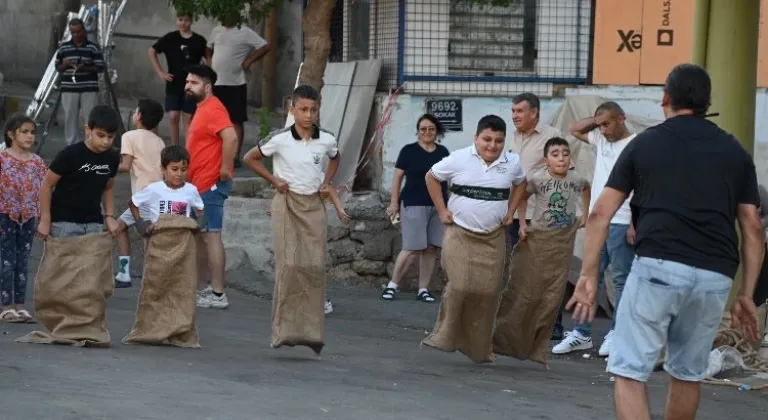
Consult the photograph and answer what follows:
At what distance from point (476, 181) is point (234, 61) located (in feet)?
21.6

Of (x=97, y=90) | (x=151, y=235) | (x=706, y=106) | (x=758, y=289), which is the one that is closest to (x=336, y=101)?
(x=97, y=90)

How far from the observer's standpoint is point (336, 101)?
1473 centimetres

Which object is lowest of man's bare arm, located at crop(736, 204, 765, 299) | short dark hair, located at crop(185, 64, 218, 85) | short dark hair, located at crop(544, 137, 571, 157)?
man's bare arm, located at crop(736, 204, 765, 299)

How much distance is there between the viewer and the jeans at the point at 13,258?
394 inches

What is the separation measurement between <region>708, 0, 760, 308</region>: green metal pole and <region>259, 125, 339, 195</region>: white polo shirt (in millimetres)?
2822

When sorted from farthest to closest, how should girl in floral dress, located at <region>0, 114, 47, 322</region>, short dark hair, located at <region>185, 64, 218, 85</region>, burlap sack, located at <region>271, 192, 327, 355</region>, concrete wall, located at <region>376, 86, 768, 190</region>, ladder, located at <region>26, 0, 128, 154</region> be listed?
ladder, located at <region>26, 0, 128, 154</region>
concrete wall, located at <region>376, 86, 768, 190</region>
short dark hair, located at <region>185, 64, 218, 85</region>
girl in floral dress, located at <region>0, 114, 47, 322</region>
burlap sack, located at <region>271, 192, 327, 355</region>

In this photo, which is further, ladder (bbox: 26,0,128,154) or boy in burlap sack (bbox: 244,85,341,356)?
ladder (bbox: 26,0,128,154)

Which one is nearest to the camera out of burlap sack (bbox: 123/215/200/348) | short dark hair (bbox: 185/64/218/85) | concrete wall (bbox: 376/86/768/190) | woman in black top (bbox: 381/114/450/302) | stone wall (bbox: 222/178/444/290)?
burlap sack (bbox: 123/215/200/348)

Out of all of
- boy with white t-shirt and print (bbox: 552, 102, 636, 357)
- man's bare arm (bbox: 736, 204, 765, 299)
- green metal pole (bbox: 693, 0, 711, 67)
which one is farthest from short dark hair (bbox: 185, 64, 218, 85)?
man's bare arm (bbox: 736, 204, 765, 299)

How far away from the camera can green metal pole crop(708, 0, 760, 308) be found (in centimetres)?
970

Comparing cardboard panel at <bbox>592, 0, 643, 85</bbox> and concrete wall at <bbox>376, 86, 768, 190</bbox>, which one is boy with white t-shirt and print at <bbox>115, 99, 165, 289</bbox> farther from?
cardboard panel at <bbox>592, 0, 643, 85</bbox>

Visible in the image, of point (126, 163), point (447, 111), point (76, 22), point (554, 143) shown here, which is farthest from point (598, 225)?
point (76, 22)

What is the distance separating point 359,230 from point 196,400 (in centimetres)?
645

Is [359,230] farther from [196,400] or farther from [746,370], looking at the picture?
[196,400]
